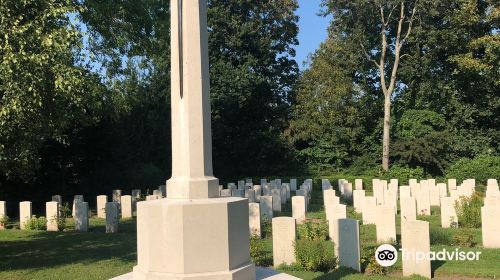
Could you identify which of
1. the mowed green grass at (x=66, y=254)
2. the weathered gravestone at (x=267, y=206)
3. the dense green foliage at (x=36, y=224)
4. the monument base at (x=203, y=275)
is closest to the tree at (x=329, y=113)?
the weathered gravestone at (x=267, y=206)

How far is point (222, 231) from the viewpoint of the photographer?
4.33 metres

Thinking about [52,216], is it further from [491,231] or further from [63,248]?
[491,231]

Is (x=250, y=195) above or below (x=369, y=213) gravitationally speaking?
above

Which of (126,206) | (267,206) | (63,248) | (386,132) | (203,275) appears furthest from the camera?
(386,132)

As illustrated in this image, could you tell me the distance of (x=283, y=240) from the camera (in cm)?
842

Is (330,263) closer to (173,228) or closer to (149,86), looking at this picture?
(173,228)

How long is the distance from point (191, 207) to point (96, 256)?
6.04 m

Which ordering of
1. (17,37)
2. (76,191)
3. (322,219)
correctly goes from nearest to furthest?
(17,37), (322,219), (76,191)

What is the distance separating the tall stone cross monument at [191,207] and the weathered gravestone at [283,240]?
3.76 m

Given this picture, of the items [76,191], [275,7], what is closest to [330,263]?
[76,191]

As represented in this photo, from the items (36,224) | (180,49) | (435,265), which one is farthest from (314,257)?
(36,224)

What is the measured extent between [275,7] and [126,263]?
29787 millimetres
